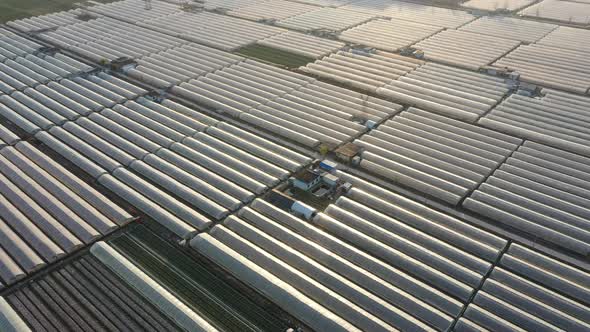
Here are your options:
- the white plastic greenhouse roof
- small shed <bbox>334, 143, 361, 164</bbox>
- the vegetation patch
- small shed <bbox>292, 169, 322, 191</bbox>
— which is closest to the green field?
the white plastic greenhouse roof

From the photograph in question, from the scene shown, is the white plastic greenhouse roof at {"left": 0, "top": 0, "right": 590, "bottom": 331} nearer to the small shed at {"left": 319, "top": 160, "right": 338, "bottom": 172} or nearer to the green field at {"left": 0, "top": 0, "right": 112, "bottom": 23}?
the small shed at {"left": 319, "top": 160, "right": 338, "bottom": 172}

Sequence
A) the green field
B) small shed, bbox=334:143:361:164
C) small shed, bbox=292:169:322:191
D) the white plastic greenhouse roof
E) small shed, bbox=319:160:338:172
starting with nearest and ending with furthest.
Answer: the white plastic greenhouse roof → small shed, bbox=292:169:322:191 → small shed, bbox=319:160:338:172 → small shed, bbox=334:143:361:164 → the green field

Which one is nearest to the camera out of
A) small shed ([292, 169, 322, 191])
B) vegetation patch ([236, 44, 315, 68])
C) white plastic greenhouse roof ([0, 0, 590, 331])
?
white plastic greenhouse roof ([0, 0, 590, 331])

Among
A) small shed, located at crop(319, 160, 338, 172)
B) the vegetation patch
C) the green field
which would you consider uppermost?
the green field

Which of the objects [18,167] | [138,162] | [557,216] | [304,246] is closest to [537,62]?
[557,216]

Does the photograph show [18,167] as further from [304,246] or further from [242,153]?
[304,246]

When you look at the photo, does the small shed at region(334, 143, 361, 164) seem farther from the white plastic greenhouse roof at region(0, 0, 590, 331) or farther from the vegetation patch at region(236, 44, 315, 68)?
the vegetation patch at region(236, 44, 315, 68)

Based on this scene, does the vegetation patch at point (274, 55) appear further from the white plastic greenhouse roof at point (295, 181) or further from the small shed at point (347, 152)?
the small shed at point (347, 152)

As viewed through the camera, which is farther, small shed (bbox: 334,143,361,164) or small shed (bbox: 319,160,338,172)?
small shed (bbox: 334,143,361,164)

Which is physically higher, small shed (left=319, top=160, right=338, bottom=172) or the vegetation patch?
the vegetation patch
